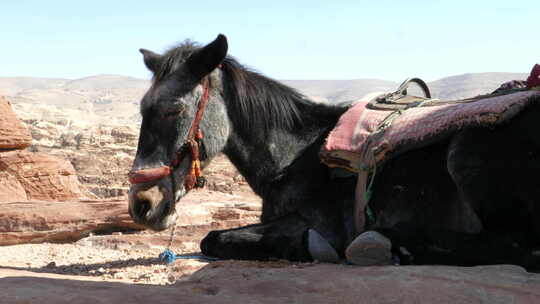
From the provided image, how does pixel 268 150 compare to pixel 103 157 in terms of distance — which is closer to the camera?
pixel 268 150

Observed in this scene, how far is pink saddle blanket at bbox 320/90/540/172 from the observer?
9.76 ft

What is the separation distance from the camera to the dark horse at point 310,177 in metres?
2.89

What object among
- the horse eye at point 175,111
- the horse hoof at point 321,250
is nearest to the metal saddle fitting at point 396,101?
the horse hoof at point 321,250

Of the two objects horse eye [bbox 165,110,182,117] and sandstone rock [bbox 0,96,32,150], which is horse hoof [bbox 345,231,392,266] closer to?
horse eye [bbox 165,110,182,117]

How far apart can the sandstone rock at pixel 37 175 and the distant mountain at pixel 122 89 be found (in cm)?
5587

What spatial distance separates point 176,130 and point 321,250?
49.6 inches

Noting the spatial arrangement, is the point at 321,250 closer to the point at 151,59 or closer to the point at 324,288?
the point at 324,288

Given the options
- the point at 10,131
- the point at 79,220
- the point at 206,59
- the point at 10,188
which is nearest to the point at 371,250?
the point at 206,59

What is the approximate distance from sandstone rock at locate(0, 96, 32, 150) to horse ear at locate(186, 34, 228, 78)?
22.3 feet

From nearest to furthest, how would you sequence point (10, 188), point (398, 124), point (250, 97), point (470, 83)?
point (398, 124), point (250, 97), point (10, 188), point (470, 83)

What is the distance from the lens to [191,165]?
12.6 feet

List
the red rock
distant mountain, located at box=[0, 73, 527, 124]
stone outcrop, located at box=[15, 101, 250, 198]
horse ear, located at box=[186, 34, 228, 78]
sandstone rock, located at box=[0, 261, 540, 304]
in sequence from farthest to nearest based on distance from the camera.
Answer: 1. distant mountain, located at box=[0, 73, 527, 124]
2. stone outcrop, located at box=[15, 101, 250, 198]
3. the red rock
4. horse ear, located at box=[186, 34, 228, 78]
5. sandstone rock, located at box=[0, 261, 540, 304]

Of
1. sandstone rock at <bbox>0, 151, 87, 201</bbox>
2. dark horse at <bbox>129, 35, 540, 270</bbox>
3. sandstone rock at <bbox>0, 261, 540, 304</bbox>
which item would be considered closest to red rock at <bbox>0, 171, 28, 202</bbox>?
sandstone rock at <bbox>0, 151, 87, 201</bbox>

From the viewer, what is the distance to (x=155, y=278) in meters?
3.71
